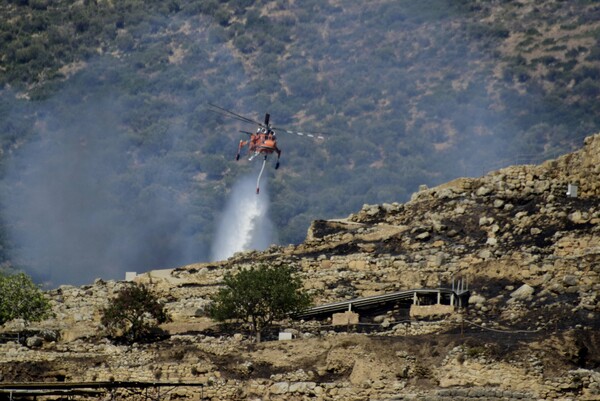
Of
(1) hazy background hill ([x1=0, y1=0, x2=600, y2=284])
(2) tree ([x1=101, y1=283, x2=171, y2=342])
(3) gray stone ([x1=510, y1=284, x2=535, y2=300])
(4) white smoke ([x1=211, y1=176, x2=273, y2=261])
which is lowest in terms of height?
(2) tree ([x1=101, y1=283, x2=171, y2=342])

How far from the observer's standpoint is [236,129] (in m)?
186

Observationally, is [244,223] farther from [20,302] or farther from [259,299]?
[259,299]

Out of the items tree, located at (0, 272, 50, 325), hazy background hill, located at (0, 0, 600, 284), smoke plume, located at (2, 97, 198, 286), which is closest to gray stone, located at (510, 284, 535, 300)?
tree, located at (0, 272, 50, 325)

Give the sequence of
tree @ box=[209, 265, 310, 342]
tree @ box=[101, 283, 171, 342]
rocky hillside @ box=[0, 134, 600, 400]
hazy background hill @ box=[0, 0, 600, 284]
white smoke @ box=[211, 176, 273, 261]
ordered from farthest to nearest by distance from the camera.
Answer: hazy background hill @ box=[0, 0, 600, 284] < white smoke @ box=[211, 176, 273, 261] < tree @ box=[101, 283, 171, 342] < tree @ box=[209, 265, 310, 342] < rocky hillside @ box=[0, 134, 600, 400]

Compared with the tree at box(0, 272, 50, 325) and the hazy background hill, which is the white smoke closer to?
the hazy background hill

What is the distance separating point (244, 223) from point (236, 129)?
164 feet

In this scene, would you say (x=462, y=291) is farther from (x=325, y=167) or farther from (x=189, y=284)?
(x=325, y=167)

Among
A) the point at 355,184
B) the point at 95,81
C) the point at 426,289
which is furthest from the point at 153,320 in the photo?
the point at 95,81

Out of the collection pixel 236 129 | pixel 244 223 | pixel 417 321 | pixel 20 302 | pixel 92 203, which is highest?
pixel 236 129

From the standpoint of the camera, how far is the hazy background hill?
156875mm

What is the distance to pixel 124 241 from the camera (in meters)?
148

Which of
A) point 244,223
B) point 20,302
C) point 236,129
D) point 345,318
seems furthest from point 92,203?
point 345,318

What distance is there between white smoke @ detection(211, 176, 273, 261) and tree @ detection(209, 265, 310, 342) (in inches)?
1667

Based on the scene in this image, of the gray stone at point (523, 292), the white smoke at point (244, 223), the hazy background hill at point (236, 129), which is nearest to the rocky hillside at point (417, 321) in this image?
the gray stone at point (523, 292)
